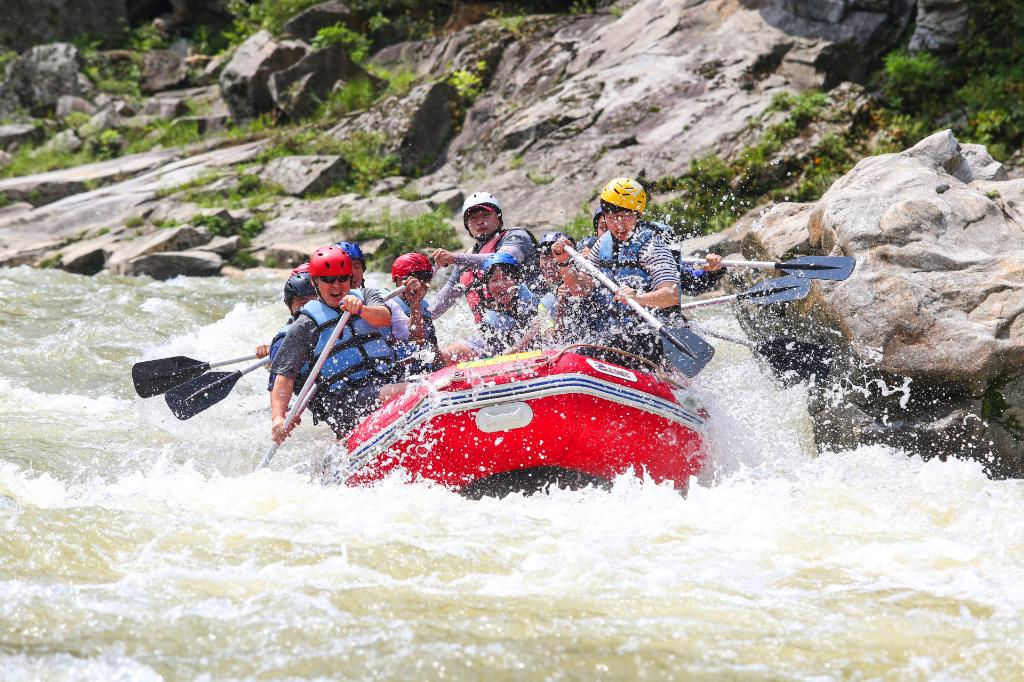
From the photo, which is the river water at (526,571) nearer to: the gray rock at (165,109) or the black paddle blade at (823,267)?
the black paddle blade at (823,267)

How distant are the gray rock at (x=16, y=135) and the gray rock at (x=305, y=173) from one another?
7.73 metres

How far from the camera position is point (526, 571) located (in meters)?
4.04

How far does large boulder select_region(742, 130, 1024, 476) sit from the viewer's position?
5508 millimetres

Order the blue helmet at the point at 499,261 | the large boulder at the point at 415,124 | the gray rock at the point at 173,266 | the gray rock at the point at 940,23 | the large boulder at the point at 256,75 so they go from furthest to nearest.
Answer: the large boulder at the point at 256,75, the large boulder at the point at 415,124, the gray rock at the point at 173,266, the gray rock at the point at 940,23, the blue helmet at the point at 499,261

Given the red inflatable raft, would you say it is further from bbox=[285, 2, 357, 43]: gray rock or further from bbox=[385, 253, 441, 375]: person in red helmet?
bbox=[285, 2, 357, 43]: gray rock

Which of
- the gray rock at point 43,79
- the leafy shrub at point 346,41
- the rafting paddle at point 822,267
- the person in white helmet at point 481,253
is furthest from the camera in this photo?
the gray rock at point 43,79

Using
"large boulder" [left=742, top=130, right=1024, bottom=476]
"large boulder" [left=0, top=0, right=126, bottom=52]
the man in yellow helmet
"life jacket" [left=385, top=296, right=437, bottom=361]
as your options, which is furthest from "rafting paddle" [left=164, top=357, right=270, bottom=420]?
"large boulder" [left=0, top=0, right=126, bottom=52]

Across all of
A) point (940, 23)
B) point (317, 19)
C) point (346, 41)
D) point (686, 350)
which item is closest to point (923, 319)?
point (686, 350)

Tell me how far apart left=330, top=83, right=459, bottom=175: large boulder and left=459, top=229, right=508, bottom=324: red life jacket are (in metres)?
8.98

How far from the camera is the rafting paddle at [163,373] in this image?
261 inches

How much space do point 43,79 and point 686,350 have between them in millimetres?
21294

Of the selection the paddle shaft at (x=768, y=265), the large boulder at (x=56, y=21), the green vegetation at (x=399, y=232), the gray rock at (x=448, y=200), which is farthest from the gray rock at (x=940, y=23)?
the large boulder at (x=56, y=21)

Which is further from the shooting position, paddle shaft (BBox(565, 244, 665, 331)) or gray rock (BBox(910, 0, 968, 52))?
gray rock (BBox(910, 0, 968, 52))

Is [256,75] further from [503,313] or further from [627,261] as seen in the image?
[627,261]
